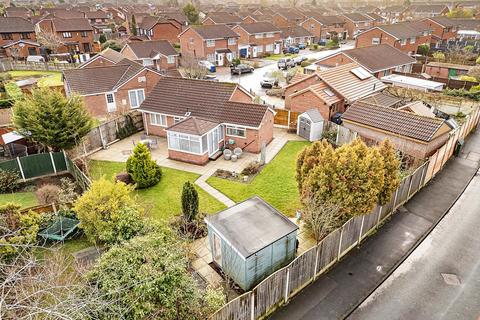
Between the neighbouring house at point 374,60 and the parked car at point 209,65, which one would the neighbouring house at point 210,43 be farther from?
the neighbouring house at point 374,60

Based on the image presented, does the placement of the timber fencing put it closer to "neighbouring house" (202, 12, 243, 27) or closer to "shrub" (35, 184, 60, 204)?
"shrub" (35, 184, 60, 204)

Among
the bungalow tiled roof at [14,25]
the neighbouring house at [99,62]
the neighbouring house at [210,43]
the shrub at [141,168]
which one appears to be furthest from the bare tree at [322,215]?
the bungalow tiled roof at [14,25]

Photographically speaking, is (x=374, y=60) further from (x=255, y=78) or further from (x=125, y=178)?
(x=125, y=178)

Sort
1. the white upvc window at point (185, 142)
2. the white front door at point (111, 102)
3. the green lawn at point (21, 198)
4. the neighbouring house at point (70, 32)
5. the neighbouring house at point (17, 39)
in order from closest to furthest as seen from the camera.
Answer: the green lawn at point (21, 198)
the white upvc window at point (185, 142)
the white front door at point (111, 102)
the neighbouring house at point (17, 39)
the neighbouring house at point (70, 32)

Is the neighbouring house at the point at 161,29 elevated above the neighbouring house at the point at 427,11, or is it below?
below

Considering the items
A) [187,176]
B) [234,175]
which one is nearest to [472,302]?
[234,175]

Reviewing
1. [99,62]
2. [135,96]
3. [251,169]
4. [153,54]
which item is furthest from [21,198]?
[153,54]

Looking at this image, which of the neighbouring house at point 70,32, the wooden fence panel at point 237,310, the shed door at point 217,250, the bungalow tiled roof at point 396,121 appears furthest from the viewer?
the neighbouring house at point 70,32

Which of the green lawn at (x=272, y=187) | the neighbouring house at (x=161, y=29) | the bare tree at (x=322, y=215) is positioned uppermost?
the neighbouring house at (x=161, y=29)
